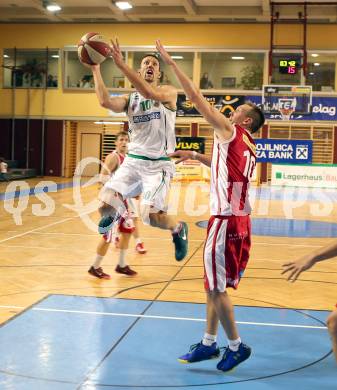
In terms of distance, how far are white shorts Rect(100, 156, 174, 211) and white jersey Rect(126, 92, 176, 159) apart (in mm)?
101

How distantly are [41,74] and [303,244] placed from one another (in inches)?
850

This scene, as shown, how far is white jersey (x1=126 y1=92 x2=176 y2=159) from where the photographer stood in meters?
6.02

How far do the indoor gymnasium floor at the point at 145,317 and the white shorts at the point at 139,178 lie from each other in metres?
1.12

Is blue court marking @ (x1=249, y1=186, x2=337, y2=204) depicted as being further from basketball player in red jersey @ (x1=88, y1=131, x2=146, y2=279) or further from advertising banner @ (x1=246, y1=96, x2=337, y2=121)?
basketball player in red jersey @ (x1=88, y1=131, x2=146, y2=279)

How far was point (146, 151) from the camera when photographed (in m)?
6.09

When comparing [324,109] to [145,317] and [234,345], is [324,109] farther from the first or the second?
[234,345]

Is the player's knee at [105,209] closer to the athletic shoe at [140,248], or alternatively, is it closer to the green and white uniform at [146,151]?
the green and white uniform at [146,151]

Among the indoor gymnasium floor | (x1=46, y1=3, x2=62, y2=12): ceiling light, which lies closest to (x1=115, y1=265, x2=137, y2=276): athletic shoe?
the indoor gymnasium floor

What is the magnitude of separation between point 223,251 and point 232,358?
74cm

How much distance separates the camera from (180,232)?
565 centimetres

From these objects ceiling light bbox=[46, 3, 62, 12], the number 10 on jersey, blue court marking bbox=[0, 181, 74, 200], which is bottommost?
blue court marking bbox=[0, 181, 74, 200]

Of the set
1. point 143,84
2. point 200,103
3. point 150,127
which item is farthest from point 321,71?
point 200,103

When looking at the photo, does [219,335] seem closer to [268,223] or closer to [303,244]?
[303,244]

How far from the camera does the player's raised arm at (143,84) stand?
4521 millimetres
